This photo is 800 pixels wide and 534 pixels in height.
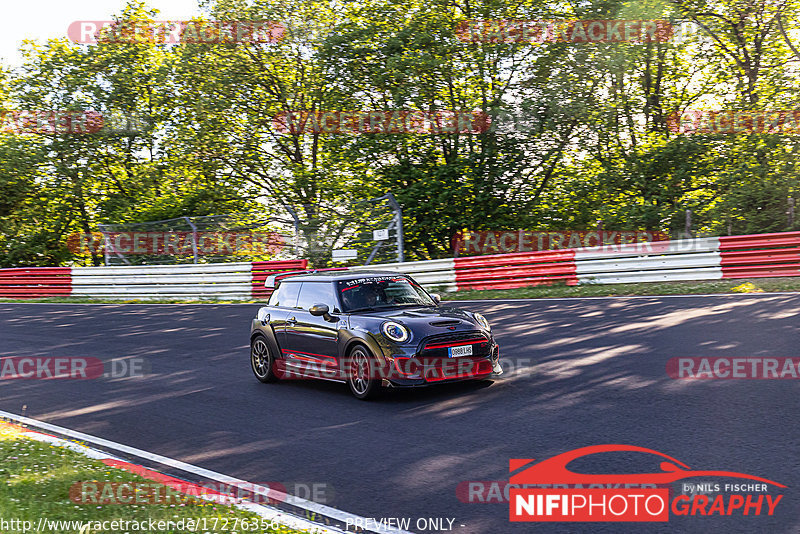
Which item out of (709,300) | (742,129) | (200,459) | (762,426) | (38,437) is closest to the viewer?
A: (762,426)

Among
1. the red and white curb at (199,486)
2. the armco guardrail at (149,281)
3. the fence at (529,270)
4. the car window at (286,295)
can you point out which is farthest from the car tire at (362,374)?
the armco guardrail at (149,281)

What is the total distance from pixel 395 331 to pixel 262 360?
288 cm

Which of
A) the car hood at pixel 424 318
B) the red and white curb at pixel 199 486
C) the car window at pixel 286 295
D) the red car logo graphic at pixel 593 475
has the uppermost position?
the car window at pixel 286 295

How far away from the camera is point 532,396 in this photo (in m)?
8.36

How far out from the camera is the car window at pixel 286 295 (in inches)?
417

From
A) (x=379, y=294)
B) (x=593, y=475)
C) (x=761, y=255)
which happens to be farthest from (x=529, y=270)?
(x=593, y=475)

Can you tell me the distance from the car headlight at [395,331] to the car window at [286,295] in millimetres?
2143

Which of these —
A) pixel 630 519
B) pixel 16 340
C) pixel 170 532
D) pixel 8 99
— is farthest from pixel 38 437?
pixel 8 99

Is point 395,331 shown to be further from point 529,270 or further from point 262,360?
point 529,270

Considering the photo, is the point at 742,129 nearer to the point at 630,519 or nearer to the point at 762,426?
the point at 762,426

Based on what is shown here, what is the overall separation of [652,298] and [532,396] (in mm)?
8096

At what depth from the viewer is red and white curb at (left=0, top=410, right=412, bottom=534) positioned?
503cm

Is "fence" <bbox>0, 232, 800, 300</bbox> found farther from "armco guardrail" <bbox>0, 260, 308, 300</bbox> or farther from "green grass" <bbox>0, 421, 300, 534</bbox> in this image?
"green grass" <bbox>0, 421, 300, 534</bbox>

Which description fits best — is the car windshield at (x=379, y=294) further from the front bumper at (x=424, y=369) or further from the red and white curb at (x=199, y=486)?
the red and white curb at (x=199, y=486)
